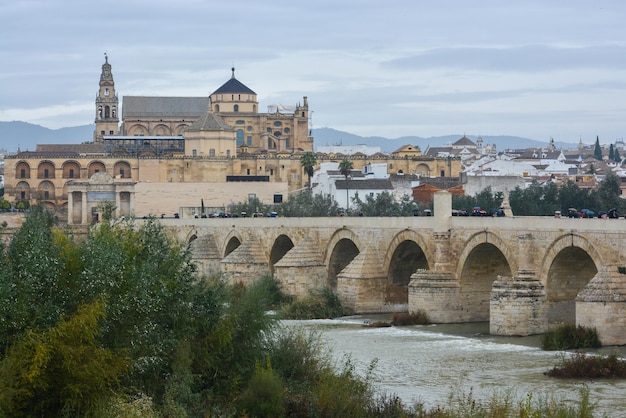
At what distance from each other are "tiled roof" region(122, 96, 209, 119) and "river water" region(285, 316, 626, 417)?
85.5 m

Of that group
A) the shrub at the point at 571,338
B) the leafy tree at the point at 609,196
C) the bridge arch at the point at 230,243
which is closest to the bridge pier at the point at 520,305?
the shrub at the point at 571,338

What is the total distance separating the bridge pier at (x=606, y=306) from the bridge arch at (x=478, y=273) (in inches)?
298

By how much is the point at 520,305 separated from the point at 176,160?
2841 inches

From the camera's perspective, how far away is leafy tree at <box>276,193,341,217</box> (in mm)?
→ 73812

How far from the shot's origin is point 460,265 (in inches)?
1634

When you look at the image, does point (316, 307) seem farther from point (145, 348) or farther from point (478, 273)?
point (145, 348)

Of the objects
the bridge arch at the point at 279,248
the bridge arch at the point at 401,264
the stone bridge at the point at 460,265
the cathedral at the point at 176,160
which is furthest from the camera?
the cathedral at the point at 176,160

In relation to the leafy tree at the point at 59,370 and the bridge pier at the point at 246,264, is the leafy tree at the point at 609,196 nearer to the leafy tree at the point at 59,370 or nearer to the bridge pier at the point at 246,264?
the bridge pier at the point at 246,264

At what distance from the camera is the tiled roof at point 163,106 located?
125 meters

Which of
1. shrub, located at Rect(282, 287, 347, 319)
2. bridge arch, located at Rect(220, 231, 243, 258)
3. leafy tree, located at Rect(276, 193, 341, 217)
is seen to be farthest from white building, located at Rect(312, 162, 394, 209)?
shrub, located at Rect(282, 287, 347, 319)

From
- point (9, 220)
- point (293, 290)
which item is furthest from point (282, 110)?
point (293, 290)

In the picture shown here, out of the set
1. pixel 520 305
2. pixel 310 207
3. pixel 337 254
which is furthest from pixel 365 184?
pixel 520 305

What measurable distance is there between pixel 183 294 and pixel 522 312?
527 inches

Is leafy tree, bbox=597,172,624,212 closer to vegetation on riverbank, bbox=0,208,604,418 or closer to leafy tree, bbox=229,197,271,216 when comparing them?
leafy tree, bbox=229,197,271,216
